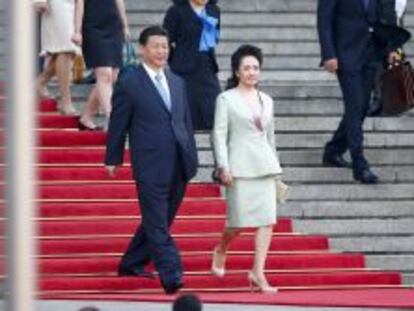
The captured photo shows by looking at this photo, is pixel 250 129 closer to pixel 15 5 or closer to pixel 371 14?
pixel 371 14

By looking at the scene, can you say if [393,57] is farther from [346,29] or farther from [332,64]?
[332,64]

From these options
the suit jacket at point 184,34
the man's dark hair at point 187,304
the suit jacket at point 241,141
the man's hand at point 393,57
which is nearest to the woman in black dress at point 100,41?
the suit jacket at point 184,34

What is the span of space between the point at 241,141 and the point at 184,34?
69.7 inches

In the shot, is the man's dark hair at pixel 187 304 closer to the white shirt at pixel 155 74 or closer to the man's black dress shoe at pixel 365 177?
the white shirt at pixel 155 74

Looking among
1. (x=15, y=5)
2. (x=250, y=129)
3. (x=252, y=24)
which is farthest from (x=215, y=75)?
(x=15, y=5)

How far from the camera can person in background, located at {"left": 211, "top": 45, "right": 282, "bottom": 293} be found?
442 inches

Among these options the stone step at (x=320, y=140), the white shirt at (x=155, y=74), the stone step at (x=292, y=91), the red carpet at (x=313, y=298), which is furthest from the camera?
the stone step at (x=292, y=91)

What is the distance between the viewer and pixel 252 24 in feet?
54.4

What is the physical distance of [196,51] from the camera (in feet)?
42.3

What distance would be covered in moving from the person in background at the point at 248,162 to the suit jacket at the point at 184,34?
1.49 meters

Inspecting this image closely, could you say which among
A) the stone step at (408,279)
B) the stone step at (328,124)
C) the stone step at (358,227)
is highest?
the stone step at (328,124)

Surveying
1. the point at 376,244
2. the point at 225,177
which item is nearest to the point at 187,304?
the point at 225,177

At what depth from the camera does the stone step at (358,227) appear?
12688 mm

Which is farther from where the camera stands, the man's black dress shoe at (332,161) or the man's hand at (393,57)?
the man's hand at (393,57)
